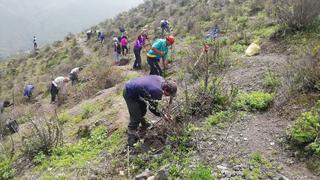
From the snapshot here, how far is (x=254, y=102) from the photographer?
7.69m

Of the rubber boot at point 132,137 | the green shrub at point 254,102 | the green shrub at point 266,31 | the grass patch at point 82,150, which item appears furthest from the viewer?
the green shrub at point 266,31

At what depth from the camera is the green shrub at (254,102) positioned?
25.0 ft

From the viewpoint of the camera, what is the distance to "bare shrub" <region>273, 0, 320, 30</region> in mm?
11305

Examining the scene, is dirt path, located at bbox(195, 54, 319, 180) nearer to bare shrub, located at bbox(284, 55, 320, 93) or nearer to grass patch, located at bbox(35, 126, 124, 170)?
bare shrub, located at bbox(284, 55, 320, 93)

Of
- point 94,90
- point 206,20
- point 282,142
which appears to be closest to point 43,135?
point 282,142

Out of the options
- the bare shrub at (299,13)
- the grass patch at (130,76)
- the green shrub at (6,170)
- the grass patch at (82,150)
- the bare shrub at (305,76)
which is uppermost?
the bare shrub at (299,13)

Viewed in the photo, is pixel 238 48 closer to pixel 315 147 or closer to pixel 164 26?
pixel 315 147

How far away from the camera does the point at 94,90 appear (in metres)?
14.7

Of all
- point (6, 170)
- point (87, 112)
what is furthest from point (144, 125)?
point (87, 112)

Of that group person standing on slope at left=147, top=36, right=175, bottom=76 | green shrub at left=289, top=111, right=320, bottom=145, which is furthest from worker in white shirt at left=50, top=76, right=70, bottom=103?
green shrub at left=289, top=111, right=320, bottom=145

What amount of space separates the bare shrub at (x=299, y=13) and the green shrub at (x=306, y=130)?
584cm

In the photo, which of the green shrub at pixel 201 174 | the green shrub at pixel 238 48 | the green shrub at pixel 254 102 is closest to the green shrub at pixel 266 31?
the green shrub at pixel 238 48

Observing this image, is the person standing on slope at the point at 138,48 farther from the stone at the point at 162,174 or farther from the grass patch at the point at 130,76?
the stone at the point at 162,174

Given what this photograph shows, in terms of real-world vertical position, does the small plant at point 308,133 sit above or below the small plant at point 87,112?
above
